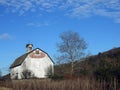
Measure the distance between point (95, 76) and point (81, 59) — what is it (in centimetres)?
3782

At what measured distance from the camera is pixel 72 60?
65.0 metres

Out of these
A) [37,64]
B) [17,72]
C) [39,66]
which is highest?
[37,64]

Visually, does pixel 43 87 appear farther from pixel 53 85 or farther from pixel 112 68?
pixel 112 68

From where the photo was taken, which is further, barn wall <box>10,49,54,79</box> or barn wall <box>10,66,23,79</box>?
barn wall <box>10,66,23,79</box>

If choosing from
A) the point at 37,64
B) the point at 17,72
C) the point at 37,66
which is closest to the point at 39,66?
the point at 37,66

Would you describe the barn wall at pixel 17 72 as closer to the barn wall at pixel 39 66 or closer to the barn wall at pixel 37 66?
the barn wall at pixel 37 66

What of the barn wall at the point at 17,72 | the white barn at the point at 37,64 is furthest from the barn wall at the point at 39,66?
the barn wall at the point at 17,72

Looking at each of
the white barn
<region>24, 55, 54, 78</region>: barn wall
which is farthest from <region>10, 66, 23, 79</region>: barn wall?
<region>24, 55, 54, 78</region>: barn wall

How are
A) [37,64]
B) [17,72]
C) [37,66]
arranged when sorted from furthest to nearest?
[17,72] < [37,64] < [37,66]

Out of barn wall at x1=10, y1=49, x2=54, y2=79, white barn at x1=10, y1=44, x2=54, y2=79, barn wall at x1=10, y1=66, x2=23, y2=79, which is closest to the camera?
barn wall at x1=10, y1=49, x2=54, y2=79

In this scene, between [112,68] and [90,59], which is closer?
[112,68]

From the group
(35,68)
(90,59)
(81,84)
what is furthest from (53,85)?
(35,68)

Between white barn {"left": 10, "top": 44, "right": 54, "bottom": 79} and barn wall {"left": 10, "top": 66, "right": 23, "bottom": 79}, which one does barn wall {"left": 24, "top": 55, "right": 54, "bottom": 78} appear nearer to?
white barn {"left": 10, "top": 44, "right": 54, "bottom": 79}

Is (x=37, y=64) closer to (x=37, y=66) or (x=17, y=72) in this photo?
(x=37, y=66)
